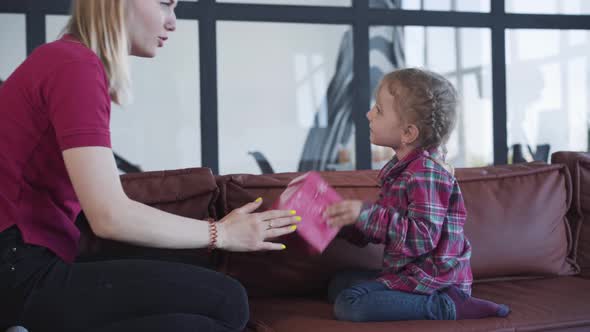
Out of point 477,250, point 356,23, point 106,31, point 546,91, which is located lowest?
point 477,250

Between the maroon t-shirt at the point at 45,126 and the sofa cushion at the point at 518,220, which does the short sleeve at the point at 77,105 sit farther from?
the sofa cushion at the point at 518,220

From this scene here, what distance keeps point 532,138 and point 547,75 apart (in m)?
0.48

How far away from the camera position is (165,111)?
3818 mm

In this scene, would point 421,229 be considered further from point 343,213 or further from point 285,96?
point 285,96

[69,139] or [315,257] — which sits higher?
[69,139]

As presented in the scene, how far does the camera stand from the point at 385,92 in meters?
1.93

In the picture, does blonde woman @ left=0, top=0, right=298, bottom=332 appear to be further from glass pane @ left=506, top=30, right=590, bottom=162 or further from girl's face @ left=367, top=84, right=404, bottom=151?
glass pane @ left=506, top=30, right=590, bottom=162

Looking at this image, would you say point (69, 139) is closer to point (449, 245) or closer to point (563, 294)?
point (449, 245)

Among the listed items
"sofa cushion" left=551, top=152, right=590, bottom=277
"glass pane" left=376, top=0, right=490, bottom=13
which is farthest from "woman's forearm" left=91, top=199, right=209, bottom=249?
"glass pane" left=376, top=0, right=490, bottom=13

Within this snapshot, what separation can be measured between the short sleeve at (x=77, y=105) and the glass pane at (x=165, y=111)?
2465mm

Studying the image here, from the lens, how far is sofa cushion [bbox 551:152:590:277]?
2.26 metres

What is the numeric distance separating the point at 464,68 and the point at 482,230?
8.28 feet

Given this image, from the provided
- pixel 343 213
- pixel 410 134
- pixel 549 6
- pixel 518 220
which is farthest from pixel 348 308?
pixel 549 6

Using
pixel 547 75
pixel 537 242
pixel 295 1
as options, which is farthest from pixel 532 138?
pixel 537 242
